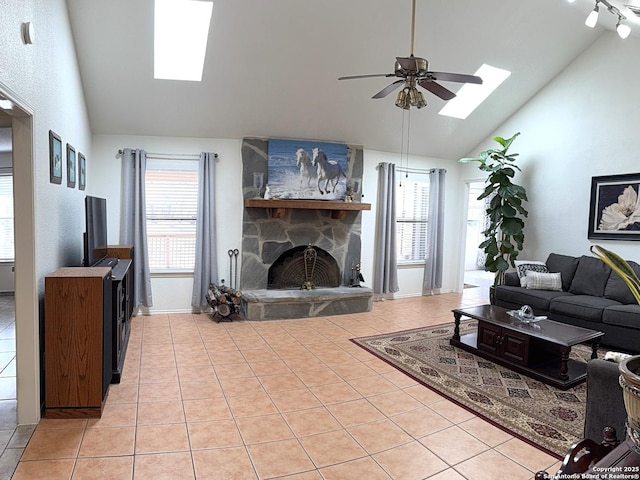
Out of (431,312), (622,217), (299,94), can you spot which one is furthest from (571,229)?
(299,94)

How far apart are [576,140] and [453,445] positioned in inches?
195

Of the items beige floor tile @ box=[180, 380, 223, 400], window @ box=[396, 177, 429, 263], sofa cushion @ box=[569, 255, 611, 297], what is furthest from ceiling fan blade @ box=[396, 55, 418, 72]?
window @ box=[396, 177, 429, 263]

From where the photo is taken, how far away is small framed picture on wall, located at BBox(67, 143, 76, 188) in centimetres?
367

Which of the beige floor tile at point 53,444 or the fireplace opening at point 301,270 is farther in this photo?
the fireplace opening at point 301,270

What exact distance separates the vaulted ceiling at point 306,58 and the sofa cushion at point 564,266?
2.47m

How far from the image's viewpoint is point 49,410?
107 inches

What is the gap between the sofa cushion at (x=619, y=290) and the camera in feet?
15.5

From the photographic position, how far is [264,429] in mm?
2688

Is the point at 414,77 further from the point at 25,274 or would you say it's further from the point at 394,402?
the point at 25,274

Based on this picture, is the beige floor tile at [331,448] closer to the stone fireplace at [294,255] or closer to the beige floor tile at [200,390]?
the beige floor tile at [200,390]

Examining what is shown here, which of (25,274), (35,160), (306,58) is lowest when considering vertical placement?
(25,274)

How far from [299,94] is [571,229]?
13.9ft

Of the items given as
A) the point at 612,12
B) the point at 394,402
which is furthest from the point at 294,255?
the point at 612,12

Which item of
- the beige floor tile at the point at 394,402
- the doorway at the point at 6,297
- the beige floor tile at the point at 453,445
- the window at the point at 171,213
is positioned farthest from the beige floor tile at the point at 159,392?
the window at the point at 171,213
